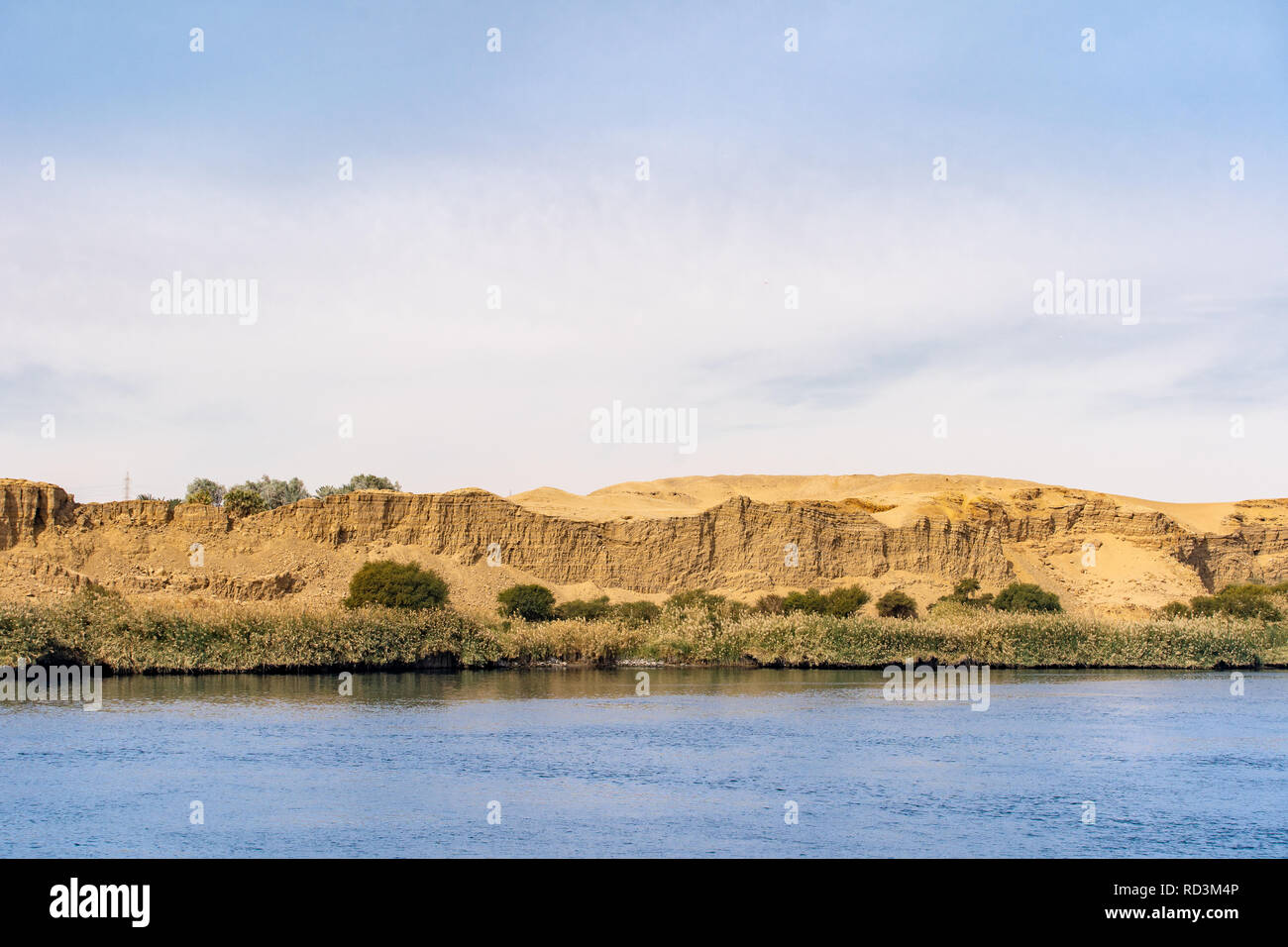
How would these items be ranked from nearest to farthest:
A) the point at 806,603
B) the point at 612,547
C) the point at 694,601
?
1. the point at 694,601
2. the point at 806,603
3. the point at 612,547

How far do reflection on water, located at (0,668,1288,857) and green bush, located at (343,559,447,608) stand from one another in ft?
51.4

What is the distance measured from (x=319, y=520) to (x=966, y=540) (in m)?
37.9

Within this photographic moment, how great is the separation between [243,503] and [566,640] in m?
30.2

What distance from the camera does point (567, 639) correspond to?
135 feet

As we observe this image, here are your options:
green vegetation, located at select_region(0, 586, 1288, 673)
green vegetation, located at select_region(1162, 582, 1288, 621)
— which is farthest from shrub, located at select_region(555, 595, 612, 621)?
green vegetation, located at select_region(1162, 582, 1288, 621)

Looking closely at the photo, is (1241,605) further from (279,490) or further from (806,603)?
(279,490)

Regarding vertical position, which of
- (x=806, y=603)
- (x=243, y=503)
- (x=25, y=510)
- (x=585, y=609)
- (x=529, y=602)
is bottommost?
(x=585, y=609)

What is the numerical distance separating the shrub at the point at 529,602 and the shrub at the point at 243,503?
16.4m

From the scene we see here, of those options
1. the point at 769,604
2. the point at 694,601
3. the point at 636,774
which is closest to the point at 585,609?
the point at 694,601

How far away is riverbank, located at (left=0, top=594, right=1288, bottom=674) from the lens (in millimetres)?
35562

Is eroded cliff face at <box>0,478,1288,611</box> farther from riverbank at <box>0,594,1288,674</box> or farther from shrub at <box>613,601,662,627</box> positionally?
riverbank at <box>0,594,1288,674</box>

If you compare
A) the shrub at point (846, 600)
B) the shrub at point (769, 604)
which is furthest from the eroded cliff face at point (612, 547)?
the shrub at point (846, 600)

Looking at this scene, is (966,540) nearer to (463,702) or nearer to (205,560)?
(205,560)

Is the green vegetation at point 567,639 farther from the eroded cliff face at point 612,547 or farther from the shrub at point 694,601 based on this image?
the eroded cliff face at point 612,547
